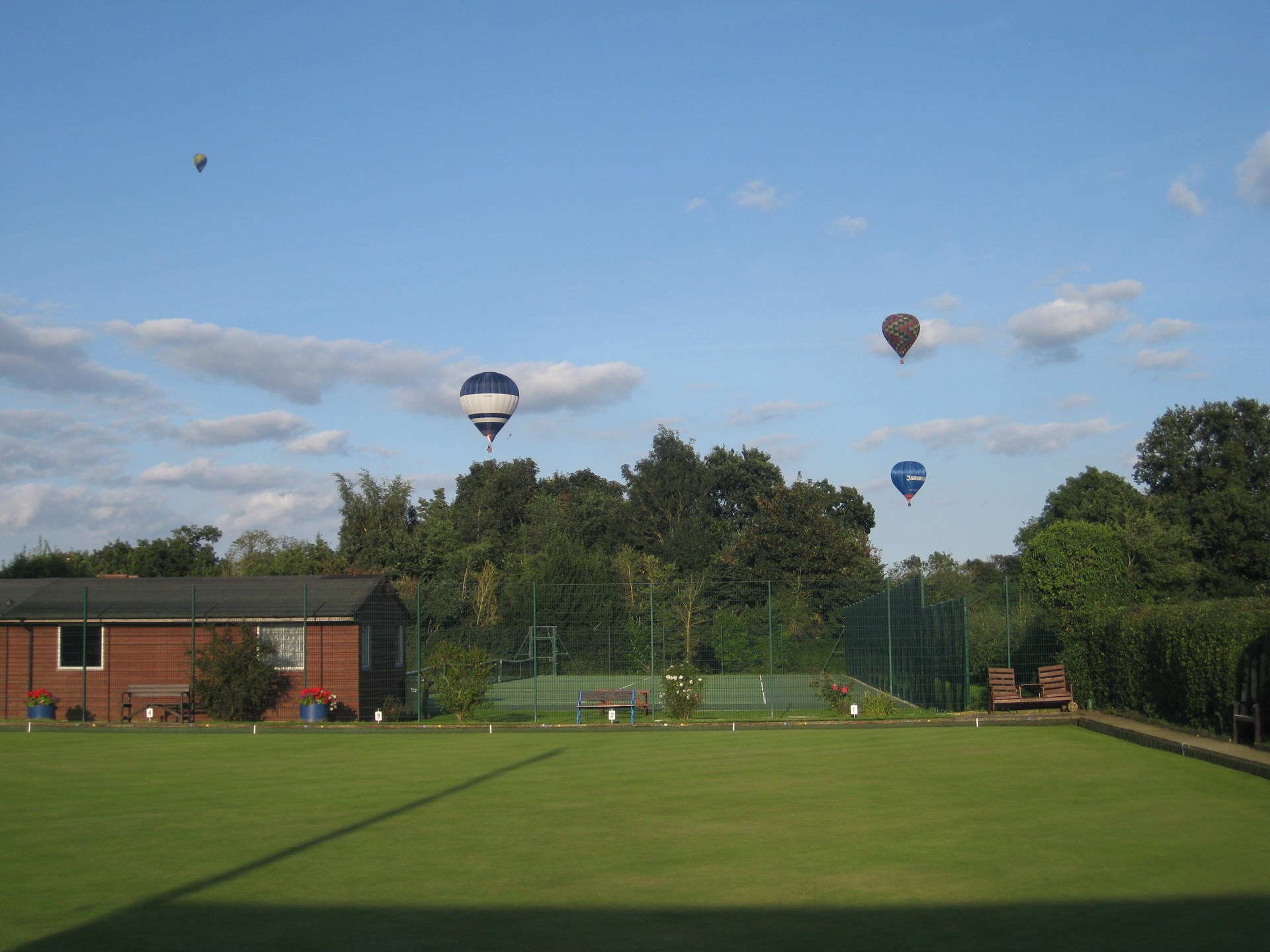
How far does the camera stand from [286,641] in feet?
70.1

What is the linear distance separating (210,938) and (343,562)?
1827 inches

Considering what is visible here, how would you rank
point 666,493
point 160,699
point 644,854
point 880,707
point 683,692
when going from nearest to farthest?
point 644,854 → point 880,707 → point 683,692 → point 160,699 → point 666,493

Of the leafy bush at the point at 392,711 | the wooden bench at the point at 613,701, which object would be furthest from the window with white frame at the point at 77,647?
the wooden bench at the point at 613,701

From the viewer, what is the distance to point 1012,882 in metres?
6.05

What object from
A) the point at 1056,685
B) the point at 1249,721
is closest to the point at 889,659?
the point at 1056,685

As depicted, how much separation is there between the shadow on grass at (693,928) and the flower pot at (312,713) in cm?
1382

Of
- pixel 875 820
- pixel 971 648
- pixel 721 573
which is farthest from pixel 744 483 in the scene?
pixel 875 820

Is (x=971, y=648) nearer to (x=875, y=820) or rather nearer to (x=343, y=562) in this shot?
(x=875, y=820)

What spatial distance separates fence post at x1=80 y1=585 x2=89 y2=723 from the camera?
2019 cm

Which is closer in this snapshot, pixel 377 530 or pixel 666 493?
pixel 377 530

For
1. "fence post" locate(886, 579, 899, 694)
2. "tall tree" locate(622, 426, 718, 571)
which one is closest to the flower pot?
"fence post" locate(886, 579, 899, 694)

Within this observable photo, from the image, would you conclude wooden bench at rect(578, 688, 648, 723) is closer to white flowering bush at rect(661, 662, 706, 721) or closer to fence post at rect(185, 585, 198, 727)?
white flowering bush at rect(661, 662, 706, 721)

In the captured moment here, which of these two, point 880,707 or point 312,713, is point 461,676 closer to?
point 312,713

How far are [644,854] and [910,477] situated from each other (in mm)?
34557
